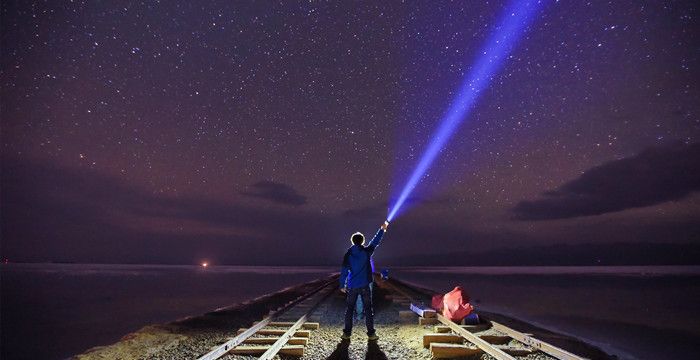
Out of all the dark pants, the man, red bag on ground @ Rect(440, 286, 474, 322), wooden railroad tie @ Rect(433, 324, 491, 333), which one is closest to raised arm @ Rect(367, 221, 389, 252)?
the man

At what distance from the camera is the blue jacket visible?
8.91 meters

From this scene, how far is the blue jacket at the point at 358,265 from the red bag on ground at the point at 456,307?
4571mm

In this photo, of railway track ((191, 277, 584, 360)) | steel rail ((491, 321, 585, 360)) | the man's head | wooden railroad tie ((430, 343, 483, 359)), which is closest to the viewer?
steel rail ((491, 321, 585, 360))

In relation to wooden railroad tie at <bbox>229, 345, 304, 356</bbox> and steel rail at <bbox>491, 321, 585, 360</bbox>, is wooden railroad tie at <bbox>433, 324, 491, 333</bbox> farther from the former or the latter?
wooden railroad tie at <bbox>229, 345, 304, 356</bbox>

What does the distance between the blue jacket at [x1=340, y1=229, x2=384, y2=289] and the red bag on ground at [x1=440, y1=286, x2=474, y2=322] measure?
15.0 feet

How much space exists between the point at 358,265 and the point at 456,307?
4.81 meters

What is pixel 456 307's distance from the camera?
492 inches

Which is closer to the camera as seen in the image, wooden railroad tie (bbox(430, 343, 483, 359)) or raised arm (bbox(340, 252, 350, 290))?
wooden railroad tie (bbox(430, 343, 483, 359))

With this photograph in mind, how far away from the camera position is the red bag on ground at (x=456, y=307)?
492 inches

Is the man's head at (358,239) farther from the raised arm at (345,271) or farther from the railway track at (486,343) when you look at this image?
the railway track at (486,343)

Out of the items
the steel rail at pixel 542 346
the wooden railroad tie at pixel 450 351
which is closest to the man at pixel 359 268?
the wooden railroad tie at pixel 450 351

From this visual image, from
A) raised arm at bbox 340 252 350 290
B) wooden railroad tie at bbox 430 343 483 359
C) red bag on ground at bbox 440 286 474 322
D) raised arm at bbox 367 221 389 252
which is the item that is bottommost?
wooden railroad tie at bbox 430 343 483 359

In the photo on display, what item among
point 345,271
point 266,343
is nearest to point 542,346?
point 345,271

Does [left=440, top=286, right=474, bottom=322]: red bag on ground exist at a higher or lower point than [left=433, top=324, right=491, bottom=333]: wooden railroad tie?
higher
